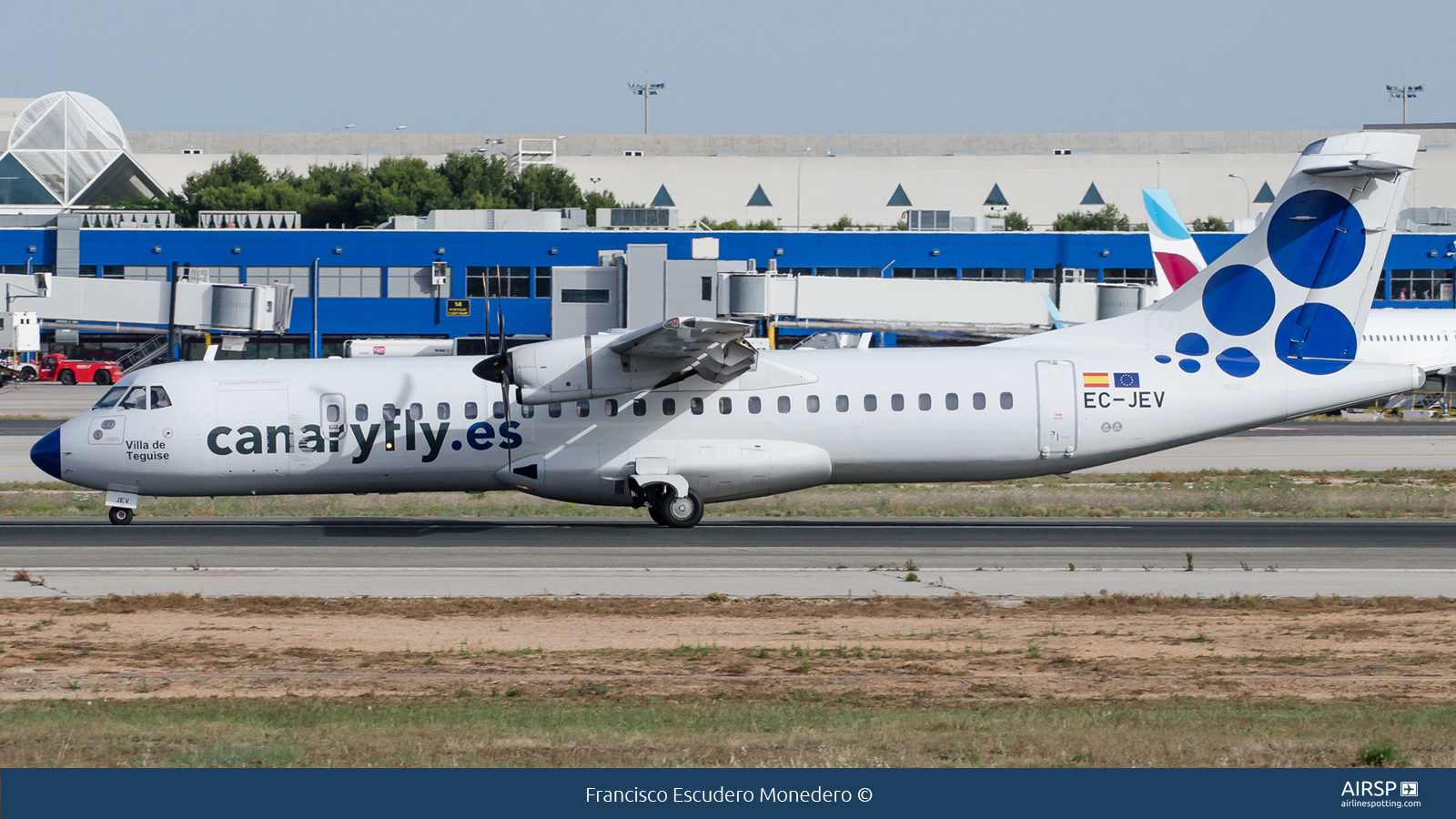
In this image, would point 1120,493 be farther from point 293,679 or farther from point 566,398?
point 293,679

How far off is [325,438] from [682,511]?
6597 mm

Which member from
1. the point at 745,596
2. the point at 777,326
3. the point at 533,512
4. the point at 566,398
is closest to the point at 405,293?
the point at 777,326

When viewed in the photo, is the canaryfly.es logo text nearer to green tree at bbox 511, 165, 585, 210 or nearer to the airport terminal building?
the airport terminal building

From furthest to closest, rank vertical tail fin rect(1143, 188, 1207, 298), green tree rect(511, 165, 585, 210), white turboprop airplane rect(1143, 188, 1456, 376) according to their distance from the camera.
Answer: green tree rect(511, 165, 585, 210) → white turboprop airplane rect(1143, 188, 1456, 376) → vertical tail fin rect(1143, 188, 1207, 298)

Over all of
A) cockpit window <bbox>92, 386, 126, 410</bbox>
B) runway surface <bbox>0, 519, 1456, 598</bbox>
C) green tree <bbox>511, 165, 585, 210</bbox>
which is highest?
green tree <bbox>511, 165, 585, 210</bbox>

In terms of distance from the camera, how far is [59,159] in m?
122

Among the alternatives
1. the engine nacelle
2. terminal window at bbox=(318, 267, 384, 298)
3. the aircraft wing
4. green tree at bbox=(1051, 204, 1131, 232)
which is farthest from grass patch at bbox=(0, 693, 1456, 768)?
green tree at bbox=(1051, 204, 1131, 232)

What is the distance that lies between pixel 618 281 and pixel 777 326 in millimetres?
8652

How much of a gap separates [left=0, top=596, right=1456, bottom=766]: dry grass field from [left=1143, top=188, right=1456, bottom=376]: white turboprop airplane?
32429 mm

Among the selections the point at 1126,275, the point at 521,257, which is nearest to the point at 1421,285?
the point at 1126,275

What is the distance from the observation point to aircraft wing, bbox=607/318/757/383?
23016 mm

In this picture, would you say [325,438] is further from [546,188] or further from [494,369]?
[546,188]

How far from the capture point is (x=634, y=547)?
22766 millimetres

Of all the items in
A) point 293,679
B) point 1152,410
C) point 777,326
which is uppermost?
point 777,326
